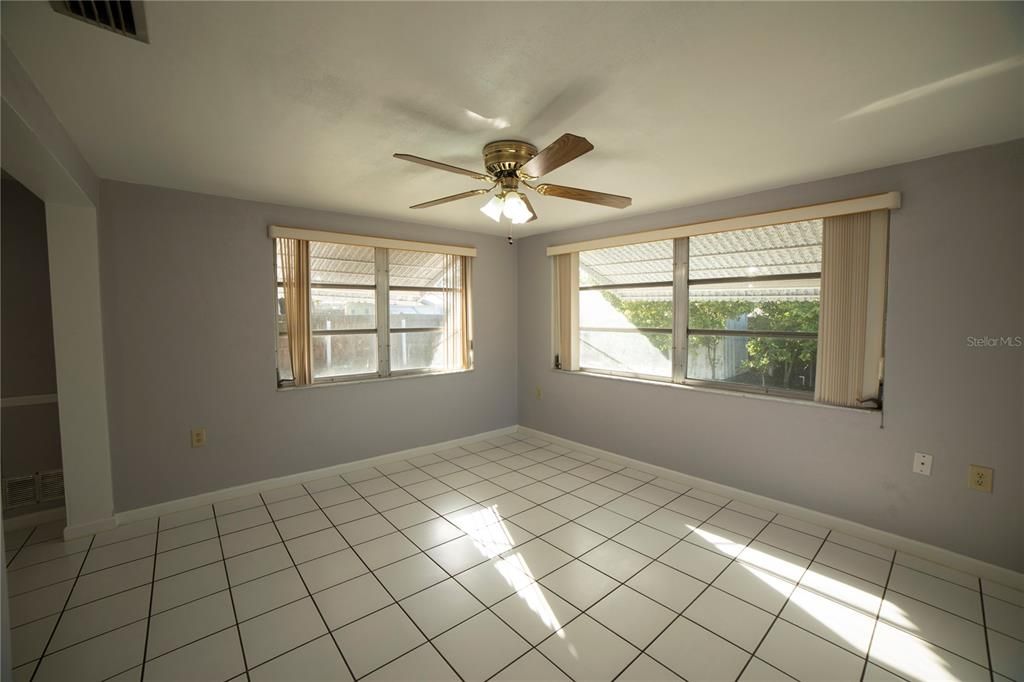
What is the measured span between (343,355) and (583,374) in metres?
2.30

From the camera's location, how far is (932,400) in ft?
8.15

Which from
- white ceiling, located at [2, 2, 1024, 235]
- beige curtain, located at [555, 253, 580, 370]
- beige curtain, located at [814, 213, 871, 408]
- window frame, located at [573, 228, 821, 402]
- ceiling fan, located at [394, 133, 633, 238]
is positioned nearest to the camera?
white ceiling, located at [2, 2, 1024, 235]

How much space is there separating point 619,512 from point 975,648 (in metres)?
1.72

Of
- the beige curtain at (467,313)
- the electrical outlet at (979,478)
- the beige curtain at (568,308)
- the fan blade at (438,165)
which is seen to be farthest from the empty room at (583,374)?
the beige curtain at (467,313)

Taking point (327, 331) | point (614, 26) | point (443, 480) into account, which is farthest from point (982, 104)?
point (327, 331)

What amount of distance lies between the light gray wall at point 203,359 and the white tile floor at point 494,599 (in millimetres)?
414

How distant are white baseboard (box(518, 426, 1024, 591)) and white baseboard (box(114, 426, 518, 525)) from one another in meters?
1.91

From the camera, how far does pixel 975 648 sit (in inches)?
72.5

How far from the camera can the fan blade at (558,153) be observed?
1.70 meters

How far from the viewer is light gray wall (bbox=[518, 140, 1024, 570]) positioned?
226 cm

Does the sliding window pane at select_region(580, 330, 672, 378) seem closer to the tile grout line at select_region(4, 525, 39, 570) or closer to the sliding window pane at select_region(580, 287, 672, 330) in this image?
the sliding window pane at select_region(580, 287, 672, 330)

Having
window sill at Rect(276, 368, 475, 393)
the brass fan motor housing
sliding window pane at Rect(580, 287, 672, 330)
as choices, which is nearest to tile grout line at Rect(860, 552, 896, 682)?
sliding window pane at Rect(580, 287, 672, 330)

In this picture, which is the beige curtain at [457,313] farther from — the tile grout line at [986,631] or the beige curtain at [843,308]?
the tile grout line at [986,631]

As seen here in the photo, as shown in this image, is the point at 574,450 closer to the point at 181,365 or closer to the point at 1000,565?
the point at 1000,565
